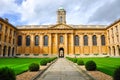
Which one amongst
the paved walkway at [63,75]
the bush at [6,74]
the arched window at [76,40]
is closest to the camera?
the bush at [6,74]

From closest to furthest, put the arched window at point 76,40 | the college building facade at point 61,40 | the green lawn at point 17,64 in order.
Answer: the green lawn at point 17,64 < the college building facade at point 61,40 < the arched window at point 76,40

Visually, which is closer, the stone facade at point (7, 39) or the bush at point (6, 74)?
the bush at point (6, 74)

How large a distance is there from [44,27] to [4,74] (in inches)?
2334

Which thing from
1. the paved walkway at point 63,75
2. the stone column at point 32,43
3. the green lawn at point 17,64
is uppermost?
the stone column at point 32,43

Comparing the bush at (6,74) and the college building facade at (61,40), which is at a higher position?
the college building facade at (61,40)

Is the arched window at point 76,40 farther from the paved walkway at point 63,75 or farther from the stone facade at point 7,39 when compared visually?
the paved walkway at point 63,75

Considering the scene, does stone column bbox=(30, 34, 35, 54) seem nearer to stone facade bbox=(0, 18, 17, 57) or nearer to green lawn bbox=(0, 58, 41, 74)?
stone facade bbox=(0, 18, 17, 57)

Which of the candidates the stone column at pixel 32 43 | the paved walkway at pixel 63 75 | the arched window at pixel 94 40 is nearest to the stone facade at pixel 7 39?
the stone column at pixel 32 43

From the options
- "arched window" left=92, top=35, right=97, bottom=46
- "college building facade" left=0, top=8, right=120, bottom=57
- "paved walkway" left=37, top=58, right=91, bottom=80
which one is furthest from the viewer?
"arched window" left=92, top=35, right=97, bottom=46

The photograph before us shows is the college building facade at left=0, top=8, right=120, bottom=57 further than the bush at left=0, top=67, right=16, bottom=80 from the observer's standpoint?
Yes

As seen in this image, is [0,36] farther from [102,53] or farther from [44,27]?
[102,53]

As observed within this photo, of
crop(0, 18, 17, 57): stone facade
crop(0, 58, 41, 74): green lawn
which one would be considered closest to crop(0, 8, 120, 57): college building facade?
crop(0, 18, 17, 57): stone facade

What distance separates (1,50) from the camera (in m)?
48.9

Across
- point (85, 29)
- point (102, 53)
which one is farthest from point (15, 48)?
point (102, 53)
